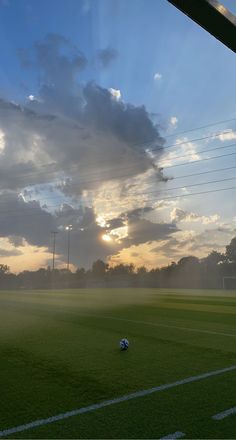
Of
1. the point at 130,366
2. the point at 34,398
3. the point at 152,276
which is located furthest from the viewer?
the point at 152,276

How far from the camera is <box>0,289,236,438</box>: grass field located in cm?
528

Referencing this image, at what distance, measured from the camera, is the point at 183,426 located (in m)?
5.24

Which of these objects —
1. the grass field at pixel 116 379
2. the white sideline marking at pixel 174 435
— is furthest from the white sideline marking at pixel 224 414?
the white sideline marking at pixel 174 435

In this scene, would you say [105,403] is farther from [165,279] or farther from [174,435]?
[165,279]

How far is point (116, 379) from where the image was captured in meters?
7.39

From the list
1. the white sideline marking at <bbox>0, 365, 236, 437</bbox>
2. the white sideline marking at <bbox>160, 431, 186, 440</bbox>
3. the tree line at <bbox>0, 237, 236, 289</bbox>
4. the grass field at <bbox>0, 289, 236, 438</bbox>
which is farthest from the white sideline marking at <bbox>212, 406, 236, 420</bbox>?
the tree line at <bbox>0, 237, 236, 289</bbox>

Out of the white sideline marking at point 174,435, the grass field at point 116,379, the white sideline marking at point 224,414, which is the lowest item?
the white sideline marking at point 174,435

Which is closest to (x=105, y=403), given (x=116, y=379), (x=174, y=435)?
(x=116, y=379)

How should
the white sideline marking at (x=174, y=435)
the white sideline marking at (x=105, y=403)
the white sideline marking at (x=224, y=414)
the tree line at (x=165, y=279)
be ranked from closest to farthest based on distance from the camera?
the white sideline marking at (x=174, y=435)
the white sideline marking at (x=105, y=403)
the white sideline marking at (x=224, y=414)
the tree line at (x=165, y=279)

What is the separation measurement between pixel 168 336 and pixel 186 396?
230 inches

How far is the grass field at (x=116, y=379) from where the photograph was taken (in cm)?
528

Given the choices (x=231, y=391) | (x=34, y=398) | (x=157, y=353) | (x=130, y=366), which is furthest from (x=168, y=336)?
(x=34, y=398)

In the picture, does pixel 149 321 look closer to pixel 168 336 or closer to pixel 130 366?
pixel 168 336

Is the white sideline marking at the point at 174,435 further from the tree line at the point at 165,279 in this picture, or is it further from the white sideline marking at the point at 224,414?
the tree line at the point at 165,279
